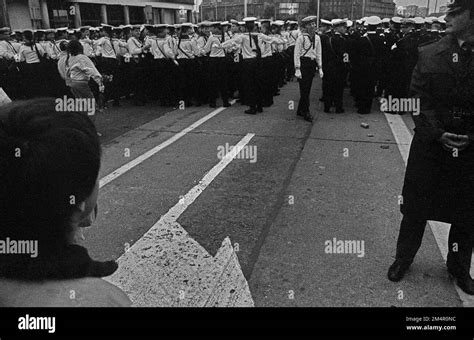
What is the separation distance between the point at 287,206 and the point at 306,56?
5.21 metres

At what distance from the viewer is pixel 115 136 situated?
312 inches

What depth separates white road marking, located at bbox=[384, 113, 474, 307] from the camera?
304 cm

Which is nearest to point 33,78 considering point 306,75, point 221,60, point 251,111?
point 221,60

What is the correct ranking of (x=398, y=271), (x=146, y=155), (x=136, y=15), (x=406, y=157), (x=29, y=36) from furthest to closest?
(x=136, y=15), (x=29, y=36), (x=146, y=155), (x=406, y=157), (x=398, y=271)

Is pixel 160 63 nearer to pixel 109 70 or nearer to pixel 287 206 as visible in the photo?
pixel 109 70

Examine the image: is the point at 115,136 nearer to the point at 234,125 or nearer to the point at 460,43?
the point at 234,125

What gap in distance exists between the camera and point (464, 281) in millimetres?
3070

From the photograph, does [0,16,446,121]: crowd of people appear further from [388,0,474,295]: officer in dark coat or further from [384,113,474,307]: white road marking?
[388,0,474,295]: officer in dark coat

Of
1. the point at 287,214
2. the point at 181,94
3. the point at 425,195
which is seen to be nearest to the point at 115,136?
the point at 181,94

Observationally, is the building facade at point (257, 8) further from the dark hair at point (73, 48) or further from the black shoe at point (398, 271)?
the black shoe at point (398, 271)

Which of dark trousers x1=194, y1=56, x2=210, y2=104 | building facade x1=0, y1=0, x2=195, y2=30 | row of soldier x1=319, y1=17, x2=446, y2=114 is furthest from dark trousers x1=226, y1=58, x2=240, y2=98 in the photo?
building facade x1=0, y1=0, x2=195, y2=30

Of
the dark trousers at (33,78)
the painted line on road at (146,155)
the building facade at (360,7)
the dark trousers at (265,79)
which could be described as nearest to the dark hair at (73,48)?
the painted line on road at (146,155)

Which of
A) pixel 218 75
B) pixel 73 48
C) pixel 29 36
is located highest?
pixel 29 36
